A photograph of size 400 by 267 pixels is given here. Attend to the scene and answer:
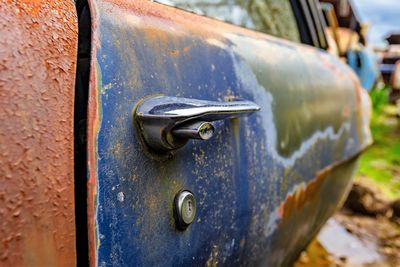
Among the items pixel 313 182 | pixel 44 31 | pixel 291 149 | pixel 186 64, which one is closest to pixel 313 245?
pixel 313 182

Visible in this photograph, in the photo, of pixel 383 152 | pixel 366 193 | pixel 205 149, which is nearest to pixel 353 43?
pixel 383 152

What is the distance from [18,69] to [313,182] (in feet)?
3.45

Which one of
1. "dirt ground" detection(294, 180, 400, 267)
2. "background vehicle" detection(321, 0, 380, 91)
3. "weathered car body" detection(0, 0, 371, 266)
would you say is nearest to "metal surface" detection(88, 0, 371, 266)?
"weathered car body" detection(0, 0, 371, 266)

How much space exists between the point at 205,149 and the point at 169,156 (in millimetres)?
111

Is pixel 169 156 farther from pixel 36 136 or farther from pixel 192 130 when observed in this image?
pixel 36 136

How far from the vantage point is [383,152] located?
190 inches

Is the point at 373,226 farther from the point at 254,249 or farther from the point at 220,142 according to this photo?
the point at 220,142

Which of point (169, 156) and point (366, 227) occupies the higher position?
point (169, 156)

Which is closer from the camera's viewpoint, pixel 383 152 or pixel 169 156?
pixel 169 156

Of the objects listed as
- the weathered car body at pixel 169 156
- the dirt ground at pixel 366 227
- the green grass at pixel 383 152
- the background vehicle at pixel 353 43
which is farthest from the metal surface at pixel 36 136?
the background vehicle at pixel 353 43

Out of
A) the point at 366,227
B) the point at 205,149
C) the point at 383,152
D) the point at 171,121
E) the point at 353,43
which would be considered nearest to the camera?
the point at 171,121

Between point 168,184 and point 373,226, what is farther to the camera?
point 373,226

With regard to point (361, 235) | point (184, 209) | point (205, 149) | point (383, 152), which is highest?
point (205, 149)

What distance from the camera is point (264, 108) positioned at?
1.07 m
